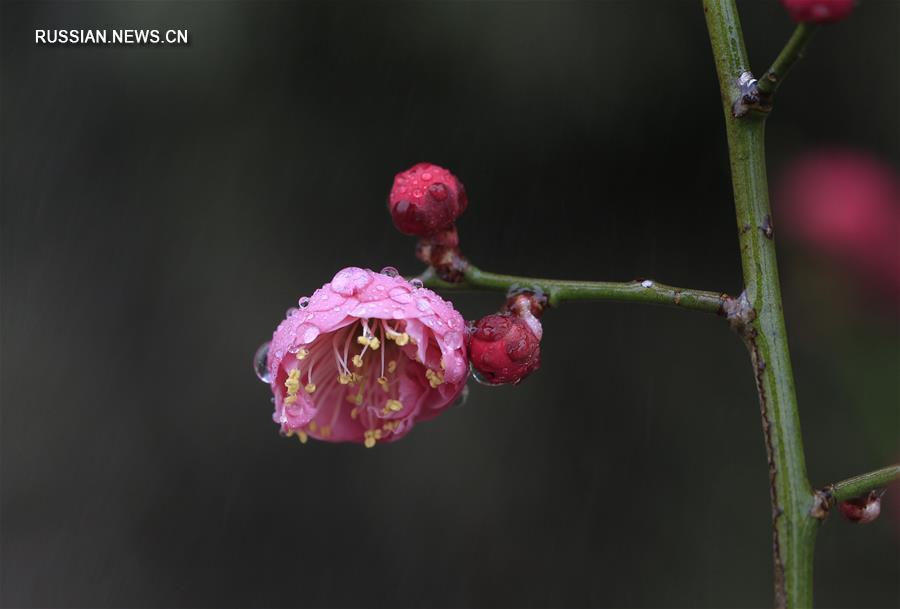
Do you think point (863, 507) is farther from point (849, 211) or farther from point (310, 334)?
point (849, 211)

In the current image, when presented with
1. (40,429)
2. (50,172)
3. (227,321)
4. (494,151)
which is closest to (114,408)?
(40,429)

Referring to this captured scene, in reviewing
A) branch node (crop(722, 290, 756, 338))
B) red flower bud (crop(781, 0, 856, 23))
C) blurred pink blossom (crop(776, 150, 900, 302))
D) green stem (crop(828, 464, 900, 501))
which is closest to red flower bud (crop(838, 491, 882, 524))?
green stem (crop(828, 464, 900, 501))

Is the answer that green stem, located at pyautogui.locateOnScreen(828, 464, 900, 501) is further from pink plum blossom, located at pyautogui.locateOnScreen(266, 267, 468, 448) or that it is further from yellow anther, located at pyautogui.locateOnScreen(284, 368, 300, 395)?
yellow anther, located at pyautogui.locateOnScreen(284, 368, 300, 395)

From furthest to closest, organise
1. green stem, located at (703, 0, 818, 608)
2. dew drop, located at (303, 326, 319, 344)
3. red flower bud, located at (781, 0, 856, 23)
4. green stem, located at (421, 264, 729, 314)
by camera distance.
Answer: dew drop, located at (303, 326, 319, 344), green stem, located at (421, 264, 729, 314), green stem, located at (703, 0, 818, 608), red flower bud, located at (781, 0, 856, 23)

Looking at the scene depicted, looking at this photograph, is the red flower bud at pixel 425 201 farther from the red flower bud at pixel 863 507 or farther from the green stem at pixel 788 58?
the red flower bud at pixel 863 507

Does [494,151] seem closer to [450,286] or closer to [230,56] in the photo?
[230,56]

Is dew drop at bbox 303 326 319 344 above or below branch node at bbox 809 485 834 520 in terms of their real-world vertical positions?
above

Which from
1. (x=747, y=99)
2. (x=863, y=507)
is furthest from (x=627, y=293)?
(x=863, y=507)
